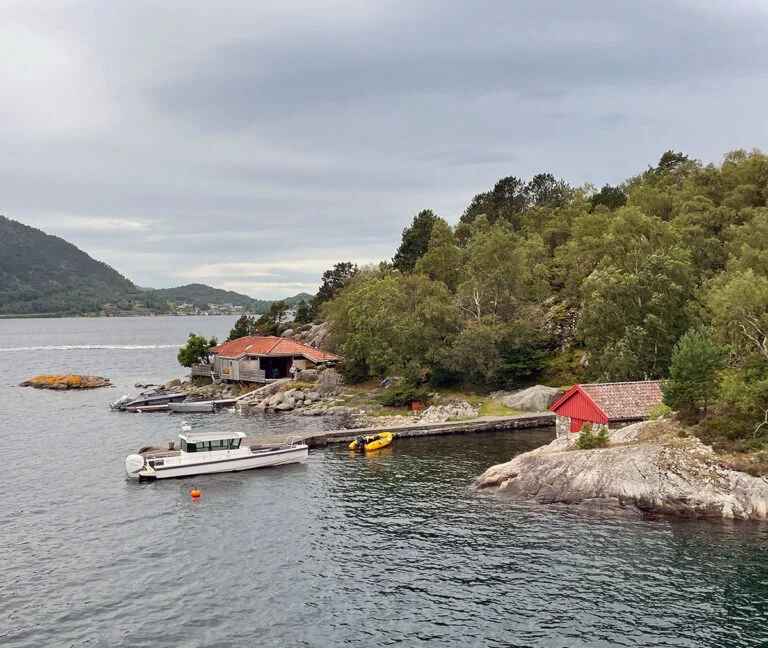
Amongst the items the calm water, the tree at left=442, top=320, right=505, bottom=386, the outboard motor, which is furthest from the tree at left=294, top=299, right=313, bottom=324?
the calm water

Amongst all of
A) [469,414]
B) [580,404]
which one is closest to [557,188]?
[469,414]

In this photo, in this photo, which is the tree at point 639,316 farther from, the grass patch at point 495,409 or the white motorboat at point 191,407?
the white motorboat at point 191,407

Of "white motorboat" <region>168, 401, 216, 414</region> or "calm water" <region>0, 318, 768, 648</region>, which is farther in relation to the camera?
"white motorboat" <region>168, 401, 216, 414</region>

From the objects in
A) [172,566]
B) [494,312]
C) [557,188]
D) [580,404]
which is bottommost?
[172,566]

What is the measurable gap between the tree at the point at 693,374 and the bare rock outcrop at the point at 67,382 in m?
101

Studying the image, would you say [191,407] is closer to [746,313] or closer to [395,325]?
[395,325]

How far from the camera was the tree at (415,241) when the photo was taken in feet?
417

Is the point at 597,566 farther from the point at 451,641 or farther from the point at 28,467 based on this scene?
the point at 28,467

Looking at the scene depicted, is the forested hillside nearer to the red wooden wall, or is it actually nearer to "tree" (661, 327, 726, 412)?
"tree" (661, 327, 726, 412)

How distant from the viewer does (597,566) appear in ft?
102

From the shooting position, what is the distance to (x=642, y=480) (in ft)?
129

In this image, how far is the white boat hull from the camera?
51031mm

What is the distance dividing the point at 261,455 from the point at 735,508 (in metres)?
35.4

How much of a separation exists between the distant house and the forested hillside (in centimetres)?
507
